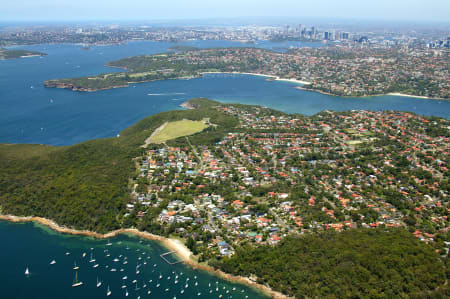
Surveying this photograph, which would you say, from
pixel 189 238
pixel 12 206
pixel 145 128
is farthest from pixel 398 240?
pixel 145 128

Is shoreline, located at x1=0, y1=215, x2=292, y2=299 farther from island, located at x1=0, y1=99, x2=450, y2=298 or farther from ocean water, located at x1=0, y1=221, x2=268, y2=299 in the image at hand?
ocean water, located at x1=0, y1=221, x2=268, y2=299

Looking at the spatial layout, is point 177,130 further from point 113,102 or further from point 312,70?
point 312,70

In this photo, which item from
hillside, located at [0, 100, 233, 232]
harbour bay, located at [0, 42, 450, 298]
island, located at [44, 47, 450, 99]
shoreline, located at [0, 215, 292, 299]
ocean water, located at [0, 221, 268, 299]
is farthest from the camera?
island, located at [44, 47, 450, 99]

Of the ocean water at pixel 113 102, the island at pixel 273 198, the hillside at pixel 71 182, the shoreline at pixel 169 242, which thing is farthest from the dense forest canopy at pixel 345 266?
the ocean water at pixel 113 102

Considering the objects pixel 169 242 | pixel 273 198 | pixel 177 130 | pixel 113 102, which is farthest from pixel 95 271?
pixel 113 102

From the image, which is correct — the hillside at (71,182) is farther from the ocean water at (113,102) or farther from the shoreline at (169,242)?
the ocean water at (113,102)

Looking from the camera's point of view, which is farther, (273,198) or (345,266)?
(273,198)

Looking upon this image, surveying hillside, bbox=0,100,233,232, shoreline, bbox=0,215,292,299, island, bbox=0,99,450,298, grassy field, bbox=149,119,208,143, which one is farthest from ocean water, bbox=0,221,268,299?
grassy field, bbox=149,119,208,143
